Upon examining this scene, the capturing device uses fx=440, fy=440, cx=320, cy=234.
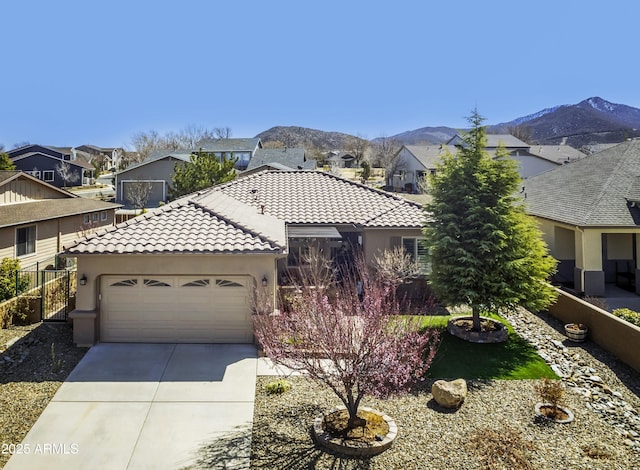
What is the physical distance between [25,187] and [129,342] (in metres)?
19.8

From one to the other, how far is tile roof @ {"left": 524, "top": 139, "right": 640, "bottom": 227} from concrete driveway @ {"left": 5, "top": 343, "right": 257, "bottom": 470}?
56.9ft

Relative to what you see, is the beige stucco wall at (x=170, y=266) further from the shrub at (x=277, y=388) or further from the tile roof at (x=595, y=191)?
the tile roof at (x=595, y=191)

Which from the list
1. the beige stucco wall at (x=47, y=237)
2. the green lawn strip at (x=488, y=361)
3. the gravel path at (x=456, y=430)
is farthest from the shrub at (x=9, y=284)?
the green lawn strip at (x=488, y=361)

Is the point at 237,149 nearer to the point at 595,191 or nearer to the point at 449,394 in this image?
the point at 595,191

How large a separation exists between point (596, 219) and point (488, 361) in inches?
421

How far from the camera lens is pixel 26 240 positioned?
25.5m

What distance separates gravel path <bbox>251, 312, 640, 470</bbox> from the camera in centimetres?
891

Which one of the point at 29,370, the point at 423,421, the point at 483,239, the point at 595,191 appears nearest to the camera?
→ the point at 423,421

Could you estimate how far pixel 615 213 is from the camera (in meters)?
20.6

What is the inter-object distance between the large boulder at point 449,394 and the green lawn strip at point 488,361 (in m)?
1.57

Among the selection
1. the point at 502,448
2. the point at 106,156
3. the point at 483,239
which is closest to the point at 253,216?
the point at 483,239

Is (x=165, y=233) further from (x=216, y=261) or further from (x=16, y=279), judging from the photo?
(x=16, y=279)

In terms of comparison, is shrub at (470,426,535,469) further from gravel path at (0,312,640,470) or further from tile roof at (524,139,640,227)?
tile roof at (524,139,640,227)

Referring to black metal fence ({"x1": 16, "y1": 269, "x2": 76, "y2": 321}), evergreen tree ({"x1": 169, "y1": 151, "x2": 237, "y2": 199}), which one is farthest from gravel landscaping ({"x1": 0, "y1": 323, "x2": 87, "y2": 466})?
→ evergreen tree ({"x1": 169, "y1": 151, "x2": 237, "y2": 199})
